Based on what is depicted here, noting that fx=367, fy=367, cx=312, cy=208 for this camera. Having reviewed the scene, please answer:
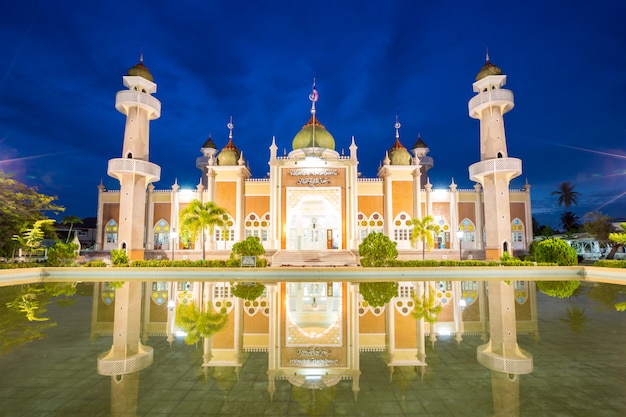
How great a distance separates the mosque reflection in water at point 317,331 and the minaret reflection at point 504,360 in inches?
0.4

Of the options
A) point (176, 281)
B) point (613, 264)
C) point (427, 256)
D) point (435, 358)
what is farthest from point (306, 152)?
point (435, 358)

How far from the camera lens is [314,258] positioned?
24.6 meters

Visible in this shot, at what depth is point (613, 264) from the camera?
17359 mm

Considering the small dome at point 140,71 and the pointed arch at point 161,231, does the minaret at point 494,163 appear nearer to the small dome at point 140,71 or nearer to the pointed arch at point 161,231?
the small dome at point 140,71

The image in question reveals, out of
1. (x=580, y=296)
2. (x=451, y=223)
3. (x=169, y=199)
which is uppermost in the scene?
(x=169, y=199)

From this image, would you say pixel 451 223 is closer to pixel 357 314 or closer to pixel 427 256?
pixel 427 256

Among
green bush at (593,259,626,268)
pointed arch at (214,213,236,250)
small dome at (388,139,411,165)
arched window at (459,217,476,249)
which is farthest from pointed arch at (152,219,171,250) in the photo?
green bush at (593,259,626,268)

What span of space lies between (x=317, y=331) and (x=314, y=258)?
18199 mm

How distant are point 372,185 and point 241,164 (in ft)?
36.0

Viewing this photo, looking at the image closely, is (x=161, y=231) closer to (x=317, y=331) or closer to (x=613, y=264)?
(x=317, y=331)

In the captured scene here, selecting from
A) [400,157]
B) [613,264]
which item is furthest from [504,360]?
[400,157]

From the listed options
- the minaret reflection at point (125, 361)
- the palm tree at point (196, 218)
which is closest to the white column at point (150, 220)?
the palm tree at point (196, 218)

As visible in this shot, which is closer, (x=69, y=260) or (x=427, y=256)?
(x=69, y=260)

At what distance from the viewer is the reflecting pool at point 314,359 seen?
10.8ft
